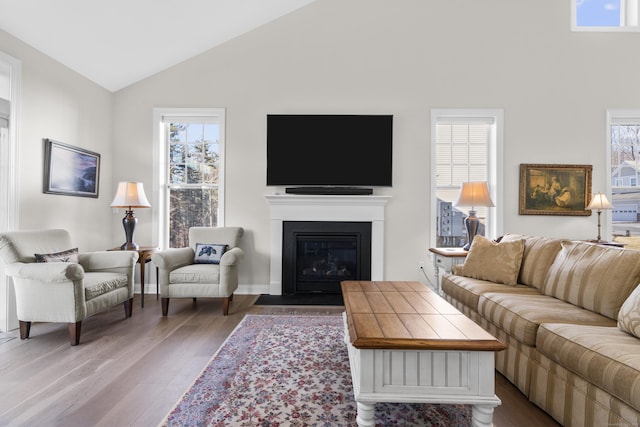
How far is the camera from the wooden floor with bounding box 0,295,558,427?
5.45 ft

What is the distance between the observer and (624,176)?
13.8 ft

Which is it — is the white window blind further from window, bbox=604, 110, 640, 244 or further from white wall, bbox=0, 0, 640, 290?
Answer: window, bbox=604, 110, 640, 244

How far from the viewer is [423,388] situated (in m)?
1.42

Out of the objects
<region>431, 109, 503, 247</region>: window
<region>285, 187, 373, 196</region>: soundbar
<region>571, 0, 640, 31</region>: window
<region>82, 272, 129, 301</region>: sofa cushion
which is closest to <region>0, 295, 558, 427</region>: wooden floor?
<region>82, 272, 129, 301</region>: sofa cushion

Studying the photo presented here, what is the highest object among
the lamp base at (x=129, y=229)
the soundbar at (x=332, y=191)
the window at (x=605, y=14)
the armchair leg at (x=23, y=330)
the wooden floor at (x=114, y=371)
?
the window at (x=605, y=14)

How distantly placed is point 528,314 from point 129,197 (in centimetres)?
383

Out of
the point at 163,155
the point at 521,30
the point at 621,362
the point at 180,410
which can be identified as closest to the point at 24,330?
the point at 180,410

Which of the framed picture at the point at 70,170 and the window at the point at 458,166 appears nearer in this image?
the framed picture at the point at 70,170

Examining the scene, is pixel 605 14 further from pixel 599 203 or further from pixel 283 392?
pixel 283 392

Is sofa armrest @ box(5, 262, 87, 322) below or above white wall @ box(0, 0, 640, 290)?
below

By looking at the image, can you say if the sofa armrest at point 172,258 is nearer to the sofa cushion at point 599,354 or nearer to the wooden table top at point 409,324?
the wooden table top at point 409,324

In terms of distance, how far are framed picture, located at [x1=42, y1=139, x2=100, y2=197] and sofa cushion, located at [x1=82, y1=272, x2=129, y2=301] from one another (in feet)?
3.36

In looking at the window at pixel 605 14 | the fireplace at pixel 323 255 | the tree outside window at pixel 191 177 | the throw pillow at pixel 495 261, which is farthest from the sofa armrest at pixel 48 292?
the window at pixel 605 14

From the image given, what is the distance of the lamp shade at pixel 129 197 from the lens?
12.0 ft
